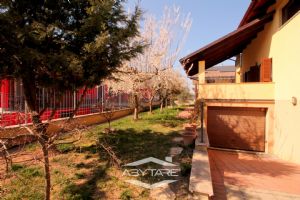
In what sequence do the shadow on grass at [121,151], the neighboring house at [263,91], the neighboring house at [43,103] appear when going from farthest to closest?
1. the neighboring house at [263,91]
2. the neighboring house at [43,103]
3. the shadow on grass at [121,151]

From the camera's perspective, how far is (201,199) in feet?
17.9

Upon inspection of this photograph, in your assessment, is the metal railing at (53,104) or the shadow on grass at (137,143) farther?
the shadow on grass at (137,143)

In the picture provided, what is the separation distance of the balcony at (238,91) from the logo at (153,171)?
5739 mm

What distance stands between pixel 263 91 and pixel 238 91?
1.15m

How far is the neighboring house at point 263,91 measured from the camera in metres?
10.3

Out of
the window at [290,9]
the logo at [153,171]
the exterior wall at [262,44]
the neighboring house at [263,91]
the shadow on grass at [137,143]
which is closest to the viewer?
the logo at [153,171]

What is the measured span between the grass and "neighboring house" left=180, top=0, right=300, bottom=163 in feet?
13.4

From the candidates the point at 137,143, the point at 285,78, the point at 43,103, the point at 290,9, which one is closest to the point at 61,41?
the point at 43,103

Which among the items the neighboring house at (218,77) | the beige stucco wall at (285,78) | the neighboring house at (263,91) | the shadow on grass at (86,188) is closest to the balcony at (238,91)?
the neighboring house at (263,91)

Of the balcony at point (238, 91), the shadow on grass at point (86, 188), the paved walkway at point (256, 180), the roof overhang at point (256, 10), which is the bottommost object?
the paved walkway at point (256, 180)

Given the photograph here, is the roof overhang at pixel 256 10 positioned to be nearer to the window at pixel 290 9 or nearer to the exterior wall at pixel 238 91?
the window at pixel 290 9

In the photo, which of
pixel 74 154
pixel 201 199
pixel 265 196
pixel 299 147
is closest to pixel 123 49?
pixel 201 199

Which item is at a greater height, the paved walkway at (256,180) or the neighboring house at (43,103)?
the neighboring house at (43,103)

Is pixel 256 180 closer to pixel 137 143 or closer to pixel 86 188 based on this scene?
pixel 137 143
